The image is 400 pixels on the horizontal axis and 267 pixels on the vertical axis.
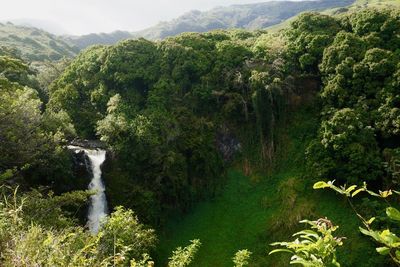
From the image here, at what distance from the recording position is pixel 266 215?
90.8ft

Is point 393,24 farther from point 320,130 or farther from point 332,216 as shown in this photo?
point 332,216

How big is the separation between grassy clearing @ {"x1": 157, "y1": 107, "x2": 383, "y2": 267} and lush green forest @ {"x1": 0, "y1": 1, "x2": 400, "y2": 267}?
0.28 ft

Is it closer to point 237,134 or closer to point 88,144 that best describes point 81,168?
point 88,144

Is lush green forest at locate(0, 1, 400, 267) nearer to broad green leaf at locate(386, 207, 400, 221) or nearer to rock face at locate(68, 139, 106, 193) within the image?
rock face at locate(68, 139, 106, 193)

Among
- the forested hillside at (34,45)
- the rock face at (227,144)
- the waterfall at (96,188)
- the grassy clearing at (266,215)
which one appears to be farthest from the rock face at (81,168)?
the forested hillside at (34,45)

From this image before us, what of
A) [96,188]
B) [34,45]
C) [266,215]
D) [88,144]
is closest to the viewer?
[96,188]

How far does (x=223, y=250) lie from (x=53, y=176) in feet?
38.8

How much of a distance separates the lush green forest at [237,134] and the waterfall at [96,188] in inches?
16.4

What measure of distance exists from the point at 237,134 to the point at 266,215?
7.49m

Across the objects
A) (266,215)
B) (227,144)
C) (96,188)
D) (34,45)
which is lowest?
(266,215)

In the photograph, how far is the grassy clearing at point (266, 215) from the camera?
81.7 ft

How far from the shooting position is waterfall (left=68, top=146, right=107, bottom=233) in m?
25.6

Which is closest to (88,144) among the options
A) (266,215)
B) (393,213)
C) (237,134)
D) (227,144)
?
(227,144)

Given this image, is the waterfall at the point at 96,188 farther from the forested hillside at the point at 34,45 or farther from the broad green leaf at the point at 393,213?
the forested hillside at the point at 34,45
